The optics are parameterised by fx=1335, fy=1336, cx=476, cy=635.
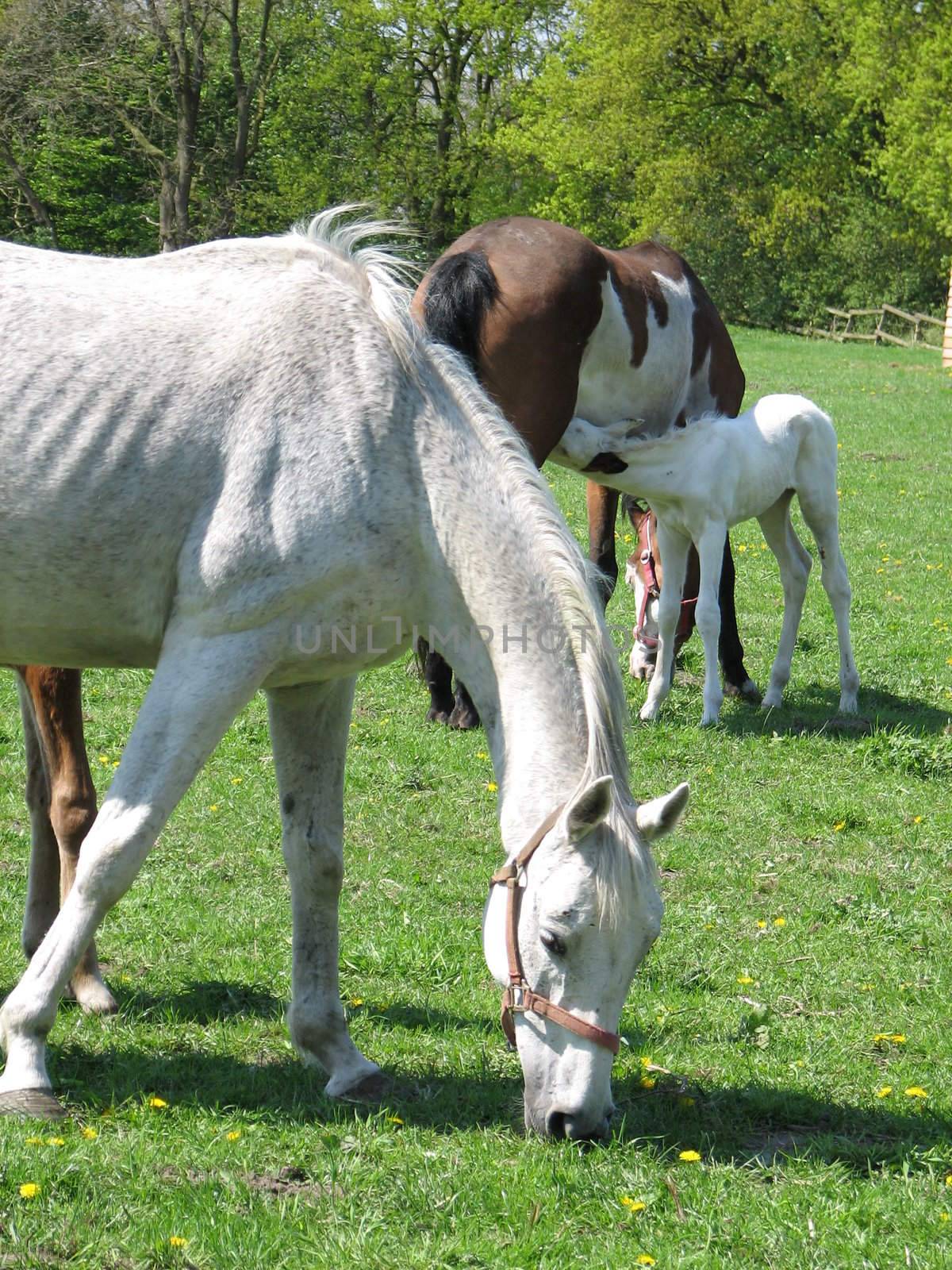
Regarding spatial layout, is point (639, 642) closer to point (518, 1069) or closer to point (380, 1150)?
point (518, 1069)

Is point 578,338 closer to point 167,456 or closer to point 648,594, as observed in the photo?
point 648,594

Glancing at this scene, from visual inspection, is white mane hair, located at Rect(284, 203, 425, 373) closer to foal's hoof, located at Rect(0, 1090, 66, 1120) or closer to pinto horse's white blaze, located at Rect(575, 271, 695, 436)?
foal's hoof, located at Rect(0, 1090, 66, 1120)

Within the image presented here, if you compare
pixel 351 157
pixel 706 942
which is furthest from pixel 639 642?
pixel 351 157

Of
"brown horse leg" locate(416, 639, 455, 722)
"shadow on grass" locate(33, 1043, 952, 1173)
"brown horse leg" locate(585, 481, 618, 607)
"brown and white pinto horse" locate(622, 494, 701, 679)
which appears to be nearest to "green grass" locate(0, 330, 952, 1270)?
"shadow on grass" locate(33, 1043, 952, 1173)

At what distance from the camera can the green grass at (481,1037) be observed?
3.03m

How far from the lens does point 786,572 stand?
8750 mm

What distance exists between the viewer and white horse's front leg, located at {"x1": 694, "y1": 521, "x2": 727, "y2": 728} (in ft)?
25.4

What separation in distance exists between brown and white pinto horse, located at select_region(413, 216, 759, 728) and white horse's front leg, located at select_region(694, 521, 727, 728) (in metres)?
0.69

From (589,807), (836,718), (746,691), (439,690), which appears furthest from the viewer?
(746,691)

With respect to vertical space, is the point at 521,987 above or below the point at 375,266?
below

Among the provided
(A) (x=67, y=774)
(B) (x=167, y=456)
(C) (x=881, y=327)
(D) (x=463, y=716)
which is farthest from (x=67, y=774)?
(C) (x=881, y=327)

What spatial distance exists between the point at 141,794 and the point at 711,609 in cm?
499

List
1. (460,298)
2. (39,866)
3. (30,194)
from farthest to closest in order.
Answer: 1. (30,194)
2. (460,298)
3. (39,866)

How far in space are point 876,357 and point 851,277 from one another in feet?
34.5
